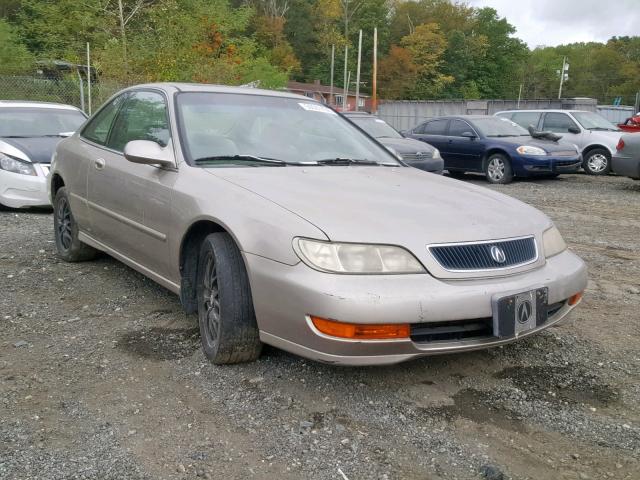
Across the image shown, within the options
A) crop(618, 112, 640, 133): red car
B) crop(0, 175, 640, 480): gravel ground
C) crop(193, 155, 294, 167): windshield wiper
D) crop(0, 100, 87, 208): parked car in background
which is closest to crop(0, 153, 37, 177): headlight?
crop(0, 100, 87, 208): parked car in background

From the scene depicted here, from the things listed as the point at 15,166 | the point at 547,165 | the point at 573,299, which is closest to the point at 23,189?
the point at 15,166

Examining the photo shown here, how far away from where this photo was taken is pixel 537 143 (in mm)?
12930

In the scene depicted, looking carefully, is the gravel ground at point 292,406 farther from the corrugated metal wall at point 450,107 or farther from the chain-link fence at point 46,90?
the corrugated metal wall at point 450,107

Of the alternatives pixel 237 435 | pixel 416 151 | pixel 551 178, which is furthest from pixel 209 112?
pixel 551 178

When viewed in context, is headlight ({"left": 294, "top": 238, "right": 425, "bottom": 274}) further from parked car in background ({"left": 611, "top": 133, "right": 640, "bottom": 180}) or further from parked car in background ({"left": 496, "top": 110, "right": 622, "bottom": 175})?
parked car in background ({"left": 496, "top": 110, "right": 622, "bottom": 175})

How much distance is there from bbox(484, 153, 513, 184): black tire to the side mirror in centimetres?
1020

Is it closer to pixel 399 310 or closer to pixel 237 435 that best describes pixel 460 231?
pixel 399 310

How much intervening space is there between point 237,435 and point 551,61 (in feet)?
336

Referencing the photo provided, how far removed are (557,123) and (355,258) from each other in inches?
526

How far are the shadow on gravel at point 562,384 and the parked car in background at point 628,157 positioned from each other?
891 cm

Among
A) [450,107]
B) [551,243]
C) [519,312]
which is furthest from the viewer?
[450,107]

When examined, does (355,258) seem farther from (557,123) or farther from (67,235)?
(557,123)

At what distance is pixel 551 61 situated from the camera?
9512 centimetres

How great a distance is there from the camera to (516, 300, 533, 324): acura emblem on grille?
2.91 metres
